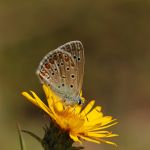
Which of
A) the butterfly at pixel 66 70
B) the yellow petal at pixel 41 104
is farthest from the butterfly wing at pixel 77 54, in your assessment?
the yellow petal at pixel 41 104

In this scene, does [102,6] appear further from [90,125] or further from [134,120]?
[90,125]

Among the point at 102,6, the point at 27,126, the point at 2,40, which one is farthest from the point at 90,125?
the point at 102,6

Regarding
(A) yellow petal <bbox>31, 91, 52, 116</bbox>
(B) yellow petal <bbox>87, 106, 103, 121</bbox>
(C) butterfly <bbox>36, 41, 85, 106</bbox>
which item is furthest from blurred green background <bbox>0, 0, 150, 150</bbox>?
(A) yellow petal <bbox>31, 91, 52, 116</bbox>

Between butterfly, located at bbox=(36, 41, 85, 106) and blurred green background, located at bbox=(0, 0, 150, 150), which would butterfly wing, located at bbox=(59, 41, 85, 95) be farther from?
blurred green background, located at bbox=(0, 0, 150, 150)

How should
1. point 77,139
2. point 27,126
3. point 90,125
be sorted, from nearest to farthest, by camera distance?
point 77,139 < point 90,125 < point 27,126

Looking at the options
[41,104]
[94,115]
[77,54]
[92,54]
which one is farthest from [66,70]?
[92,54]

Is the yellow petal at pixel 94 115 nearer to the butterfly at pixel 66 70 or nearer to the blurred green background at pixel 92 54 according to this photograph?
the butterfly at pixel 66 70

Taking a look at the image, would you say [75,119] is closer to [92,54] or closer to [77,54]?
[77,54]
